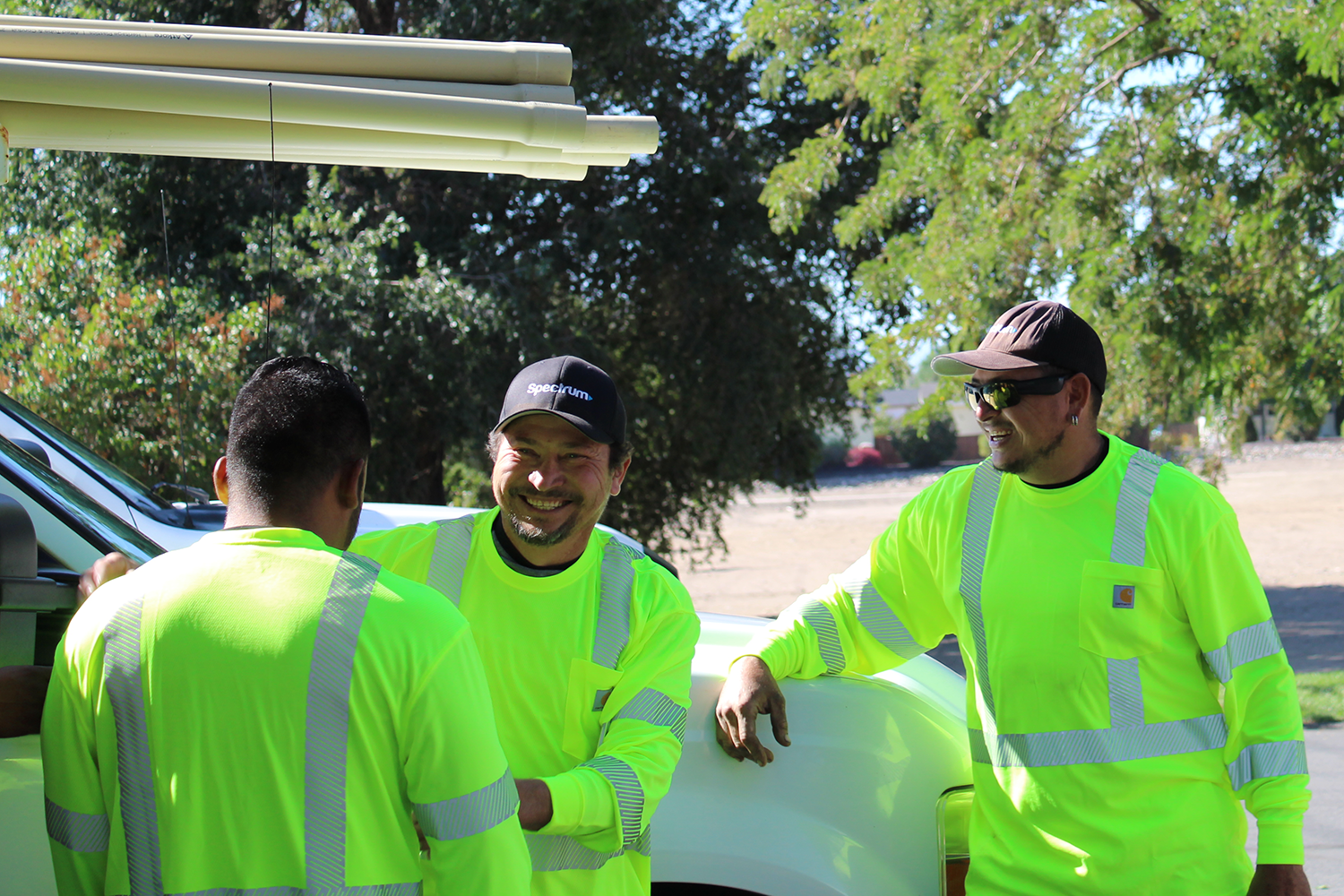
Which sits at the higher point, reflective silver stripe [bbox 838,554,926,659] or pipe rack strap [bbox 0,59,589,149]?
pipe rack strap [bbox 0,59,589,149]

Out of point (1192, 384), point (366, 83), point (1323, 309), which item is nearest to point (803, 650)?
point (366, 83)

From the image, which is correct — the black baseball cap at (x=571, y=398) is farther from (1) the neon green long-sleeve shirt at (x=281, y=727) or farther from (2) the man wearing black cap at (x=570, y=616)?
(1) the neon green long-sleeve shirt at (x=281, y=727)

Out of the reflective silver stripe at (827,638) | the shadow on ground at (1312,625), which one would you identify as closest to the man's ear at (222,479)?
the reflective silver stripe at (827,638)

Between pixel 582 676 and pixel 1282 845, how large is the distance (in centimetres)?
140

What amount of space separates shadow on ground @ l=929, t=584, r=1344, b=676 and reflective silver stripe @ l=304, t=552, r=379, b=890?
7.70 m

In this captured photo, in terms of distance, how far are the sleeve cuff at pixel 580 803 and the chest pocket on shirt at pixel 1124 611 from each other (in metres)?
1.07

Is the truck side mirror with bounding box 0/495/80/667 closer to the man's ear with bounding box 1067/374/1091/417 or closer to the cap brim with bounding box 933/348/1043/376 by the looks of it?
the cap brim with bounding box 933/348/1043/376

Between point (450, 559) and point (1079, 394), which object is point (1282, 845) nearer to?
point (1079, 394)

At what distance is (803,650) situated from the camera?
2820 millimetres

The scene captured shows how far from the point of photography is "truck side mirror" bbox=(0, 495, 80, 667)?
2223 millimetres

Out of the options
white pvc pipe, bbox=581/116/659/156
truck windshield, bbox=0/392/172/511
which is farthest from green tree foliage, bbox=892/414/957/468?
white pvc pipe, bbox=581/116/659/156

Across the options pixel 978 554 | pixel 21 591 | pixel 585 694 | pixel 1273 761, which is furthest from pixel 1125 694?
pixel 21 591

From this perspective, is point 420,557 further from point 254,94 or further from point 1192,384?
point 1192,384

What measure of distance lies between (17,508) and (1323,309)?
788 cm
